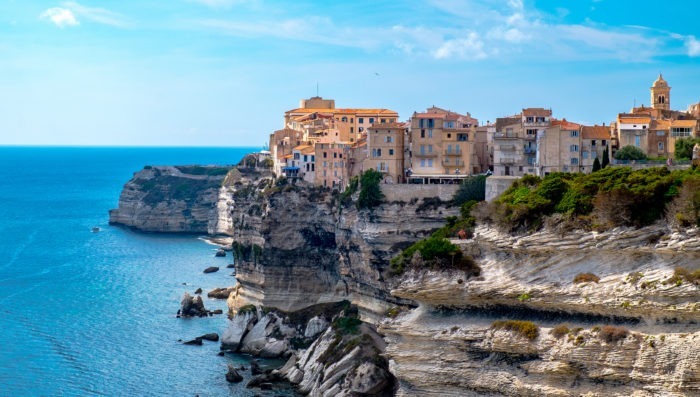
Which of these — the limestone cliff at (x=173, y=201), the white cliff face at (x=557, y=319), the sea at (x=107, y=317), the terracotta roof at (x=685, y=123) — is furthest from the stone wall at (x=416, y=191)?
the limestone cliff at (x=173, y=201)

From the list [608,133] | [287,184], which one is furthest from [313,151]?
[608,133]

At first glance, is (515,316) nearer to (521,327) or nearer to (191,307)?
(521,327)

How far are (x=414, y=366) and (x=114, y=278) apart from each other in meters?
48.0

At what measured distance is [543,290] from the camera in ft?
139

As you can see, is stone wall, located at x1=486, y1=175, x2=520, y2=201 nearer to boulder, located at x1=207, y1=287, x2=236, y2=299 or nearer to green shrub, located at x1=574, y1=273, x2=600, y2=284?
green shrub, located at x1=574, y1=273, x2=600, y2=284

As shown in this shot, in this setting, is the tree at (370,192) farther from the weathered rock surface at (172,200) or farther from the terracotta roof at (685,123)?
the weathered rock surface at (172,200)

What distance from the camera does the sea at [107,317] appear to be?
56.8 meters

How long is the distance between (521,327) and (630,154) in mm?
19864

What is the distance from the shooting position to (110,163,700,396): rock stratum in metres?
38.4

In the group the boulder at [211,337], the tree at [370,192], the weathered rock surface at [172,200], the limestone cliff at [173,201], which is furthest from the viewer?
the weathered rock surface at [172,200]

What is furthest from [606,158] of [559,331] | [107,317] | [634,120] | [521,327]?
[107,317]

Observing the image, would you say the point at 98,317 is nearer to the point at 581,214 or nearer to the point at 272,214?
the point at 272,214

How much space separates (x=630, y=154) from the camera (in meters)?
58.4

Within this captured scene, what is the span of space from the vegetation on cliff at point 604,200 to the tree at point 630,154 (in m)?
9.52
